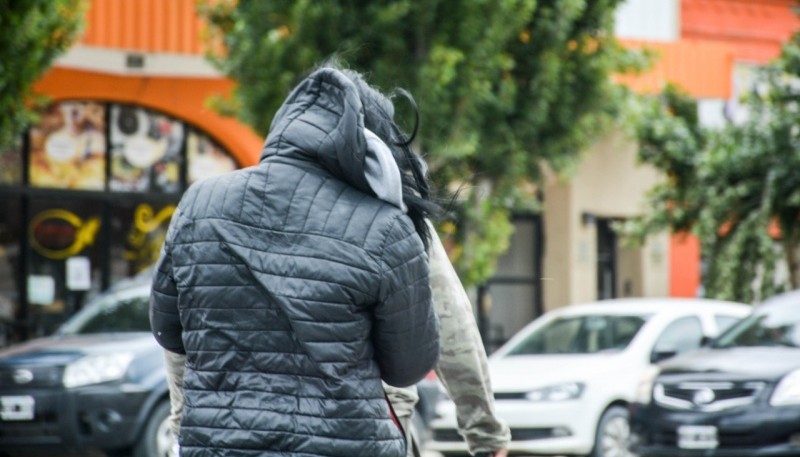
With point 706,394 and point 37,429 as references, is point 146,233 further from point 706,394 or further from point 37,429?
point 706,394

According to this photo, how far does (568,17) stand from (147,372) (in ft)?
23.1

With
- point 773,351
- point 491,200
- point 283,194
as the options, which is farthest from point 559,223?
point 283,194

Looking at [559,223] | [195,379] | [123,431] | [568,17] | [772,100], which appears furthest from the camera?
[559,223]

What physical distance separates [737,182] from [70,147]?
816 cm

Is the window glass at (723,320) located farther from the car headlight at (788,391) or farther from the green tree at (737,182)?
the green tree at (737,182)

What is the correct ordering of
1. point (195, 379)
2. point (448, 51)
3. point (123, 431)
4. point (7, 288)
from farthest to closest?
point (7, 288) < point (448, 51) < point (123, 431) < point (195, 379)

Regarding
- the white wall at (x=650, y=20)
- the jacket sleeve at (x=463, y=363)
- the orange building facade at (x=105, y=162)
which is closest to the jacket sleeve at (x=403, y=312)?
the jacket sleeve at (x=463, y=363)

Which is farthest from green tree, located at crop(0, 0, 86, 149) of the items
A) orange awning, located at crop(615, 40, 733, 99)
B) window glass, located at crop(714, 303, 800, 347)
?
orange awning, located at crop(615, 40, 733, 99)

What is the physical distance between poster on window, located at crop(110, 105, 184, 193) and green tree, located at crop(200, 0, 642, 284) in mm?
2084

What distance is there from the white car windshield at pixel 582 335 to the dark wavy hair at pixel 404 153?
9.26 metres

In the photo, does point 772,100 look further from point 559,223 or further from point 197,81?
point 197,81

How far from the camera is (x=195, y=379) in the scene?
Answer: 2895 mm

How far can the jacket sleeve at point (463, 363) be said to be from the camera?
3.37 m

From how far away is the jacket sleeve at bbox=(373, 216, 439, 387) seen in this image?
9.41ft
